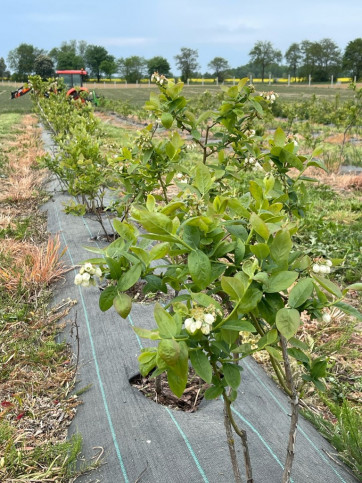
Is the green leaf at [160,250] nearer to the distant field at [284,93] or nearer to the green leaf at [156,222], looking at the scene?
the green leaf at [156,222]

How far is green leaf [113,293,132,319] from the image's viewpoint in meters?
1.14

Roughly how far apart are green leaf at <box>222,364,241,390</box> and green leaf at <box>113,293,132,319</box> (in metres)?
0.31

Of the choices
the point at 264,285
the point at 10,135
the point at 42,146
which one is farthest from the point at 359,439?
the point at 10,135

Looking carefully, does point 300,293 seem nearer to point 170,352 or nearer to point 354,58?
point 170,352

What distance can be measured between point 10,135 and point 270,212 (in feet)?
46.1

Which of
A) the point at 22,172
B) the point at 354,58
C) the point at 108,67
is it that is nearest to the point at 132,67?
the point at 108,67

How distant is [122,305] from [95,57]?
97.5 metres

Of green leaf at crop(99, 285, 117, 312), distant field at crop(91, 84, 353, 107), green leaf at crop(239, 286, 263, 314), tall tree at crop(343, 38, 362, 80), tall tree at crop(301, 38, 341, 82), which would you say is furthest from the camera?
tall tree at crop(301, 38, 341, 82)

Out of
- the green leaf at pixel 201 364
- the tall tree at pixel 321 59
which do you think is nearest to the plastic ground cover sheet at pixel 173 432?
the green leaf at pixel 201 364

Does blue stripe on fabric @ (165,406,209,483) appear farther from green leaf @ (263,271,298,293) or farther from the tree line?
the tree line

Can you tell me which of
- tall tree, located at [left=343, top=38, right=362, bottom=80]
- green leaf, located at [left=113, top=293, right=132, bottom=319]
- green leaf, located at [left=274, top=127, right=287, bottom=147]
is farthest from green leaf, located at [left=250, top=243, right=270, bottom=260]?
tall tree, located at [left=343, top=38, right=362, bottom=80]

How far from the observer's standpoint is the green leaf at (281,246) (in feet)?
3.61

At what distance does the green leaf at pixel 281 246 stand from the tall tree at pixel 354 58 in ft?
212

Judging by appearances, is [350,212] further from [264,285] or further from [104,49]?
[104,49]
